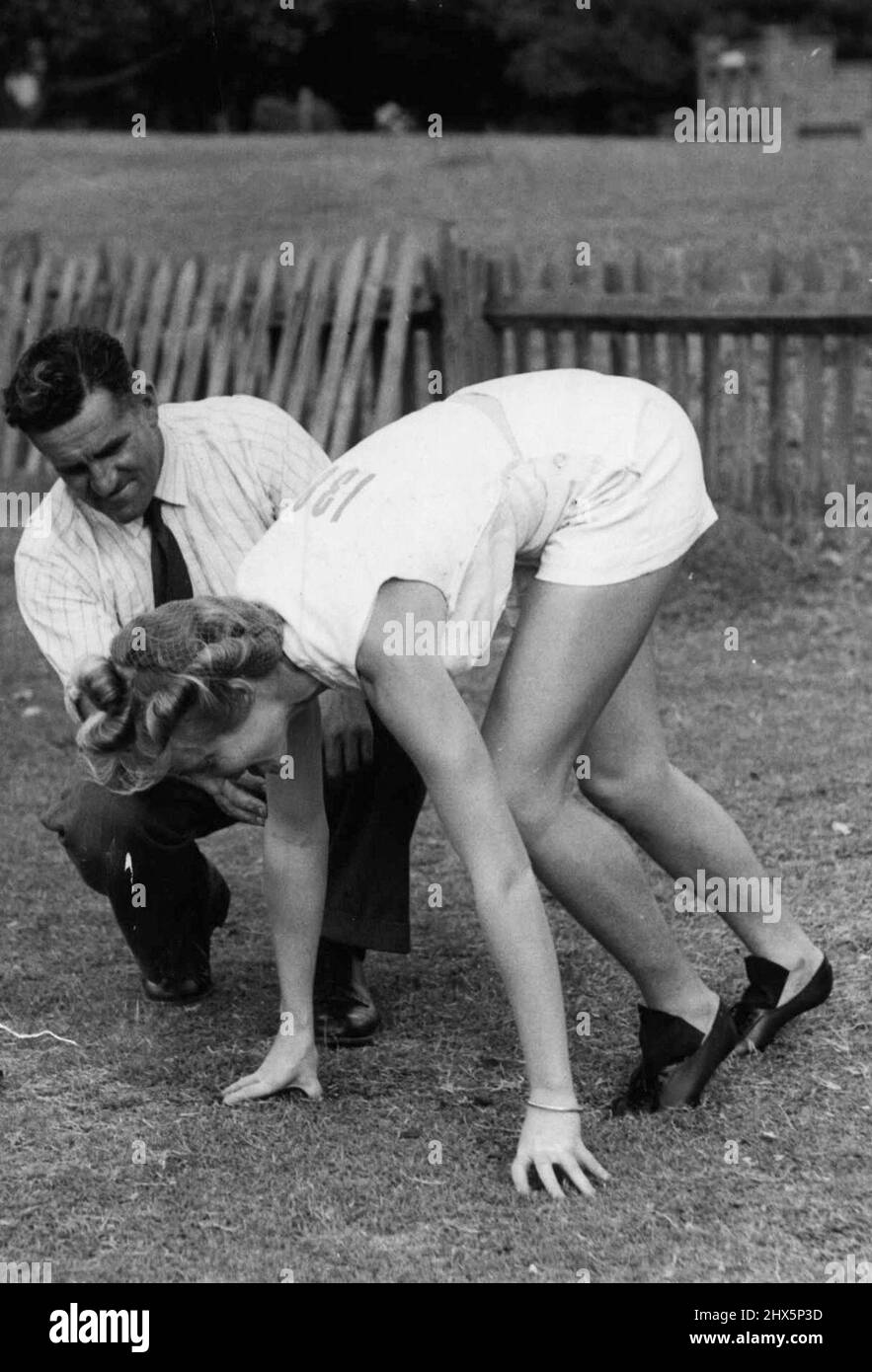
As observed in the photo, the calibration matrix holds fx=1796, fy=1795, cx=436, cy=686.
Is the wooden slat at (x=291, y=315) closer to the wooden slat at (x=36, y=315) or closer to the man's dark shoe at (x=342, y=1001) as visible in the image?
the wooden slat at (x=36, y=315)

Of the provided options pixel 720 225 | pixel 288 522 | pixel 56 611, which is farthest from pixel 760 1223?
pixel 720 225

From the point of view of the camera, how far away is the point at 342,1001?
12.9 ft

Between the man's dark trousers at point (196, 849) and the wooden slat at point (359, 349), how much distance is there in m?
4.87

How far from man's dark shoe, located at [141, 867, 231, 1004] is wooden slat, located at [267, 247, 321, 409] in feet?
16.8

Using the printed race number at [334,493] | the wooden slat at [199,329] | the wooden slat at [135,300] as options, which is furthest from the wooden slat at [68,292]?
the printed race number at [334,493]

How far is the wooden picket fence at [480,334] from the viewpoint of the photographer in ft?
24.5

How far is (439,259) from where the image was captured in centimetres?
836

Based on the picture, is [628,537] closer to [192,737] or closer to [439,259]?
[192,737]

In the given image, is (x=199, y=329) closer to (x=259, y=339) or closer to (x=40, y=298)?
(x=259, y=339)

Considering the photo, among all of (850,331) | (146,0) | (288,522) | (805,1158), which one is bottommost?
(805,1158)

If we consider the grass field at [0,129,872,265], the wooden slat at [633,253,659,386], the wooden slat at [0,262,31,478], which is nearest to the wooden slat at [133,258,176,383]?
the wooden slat at [0,262,31,478]

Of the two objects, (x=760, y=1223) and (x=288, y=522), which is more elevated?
(x=288, y=522)
